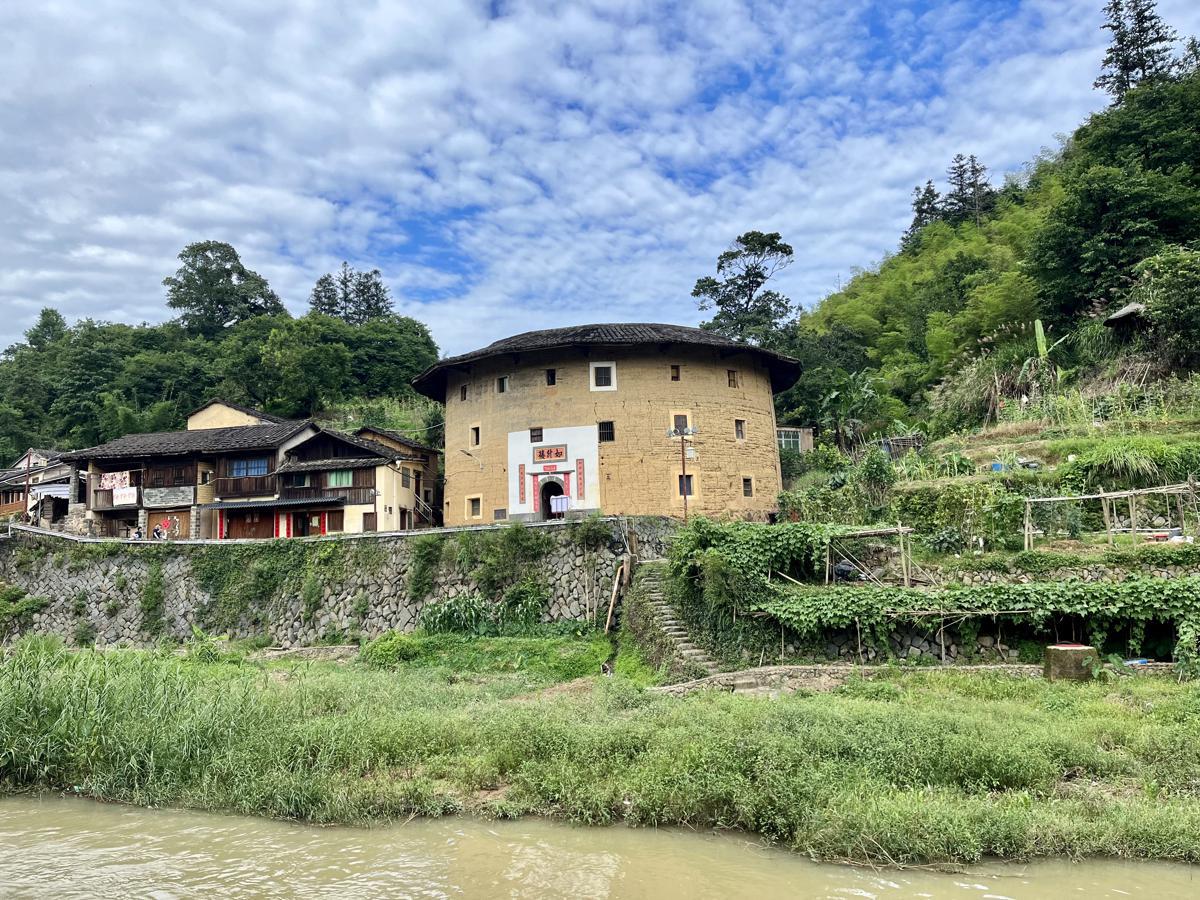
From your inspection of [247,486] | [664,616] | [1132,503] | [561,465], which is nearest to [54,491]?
[247,486]

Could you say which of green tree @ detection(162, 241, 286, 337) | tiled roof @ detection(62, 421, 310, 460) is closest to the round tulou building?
tiled roof @ detection(62, 421, 310, 460)

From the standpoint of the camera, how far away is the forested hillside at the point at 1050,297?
28.5 metres

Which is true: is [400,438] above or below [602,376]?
below

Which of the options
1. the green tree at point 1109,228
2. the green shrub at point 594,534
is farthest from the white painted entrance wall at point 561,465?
the green tree at point 1109,228

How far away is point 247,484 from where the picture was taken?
34.0 m

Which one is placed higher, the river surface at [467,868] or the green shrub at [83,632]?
the green shrub at [83,632]

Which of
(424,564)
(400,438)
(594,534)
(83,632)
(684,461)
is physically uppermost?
(400,438)

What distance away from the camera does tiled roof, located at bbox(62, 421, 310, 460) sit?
33.8 m

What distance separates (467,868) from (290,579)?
A: 63.1 feet

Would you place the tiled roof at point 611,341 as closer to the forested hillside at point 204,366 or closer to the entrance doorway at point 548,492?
the entrance doorway at point 548,492

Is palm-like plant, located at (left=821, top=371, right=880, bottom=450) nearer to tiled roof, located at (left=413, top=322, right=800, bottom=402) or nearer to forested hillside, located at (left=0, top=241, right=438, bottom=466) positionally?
tiled roof, located at (left=413, top=322, right=800, bottom=402)

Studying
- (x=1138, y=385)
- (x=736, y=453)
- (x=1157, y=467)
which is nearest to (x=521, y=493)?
(x=736, y=453)

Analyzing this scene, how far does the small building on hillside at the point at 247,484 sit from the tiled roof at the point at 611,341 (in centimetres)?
480

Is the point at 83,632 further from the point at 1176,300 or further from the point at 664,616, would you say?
the point at 1176,300
